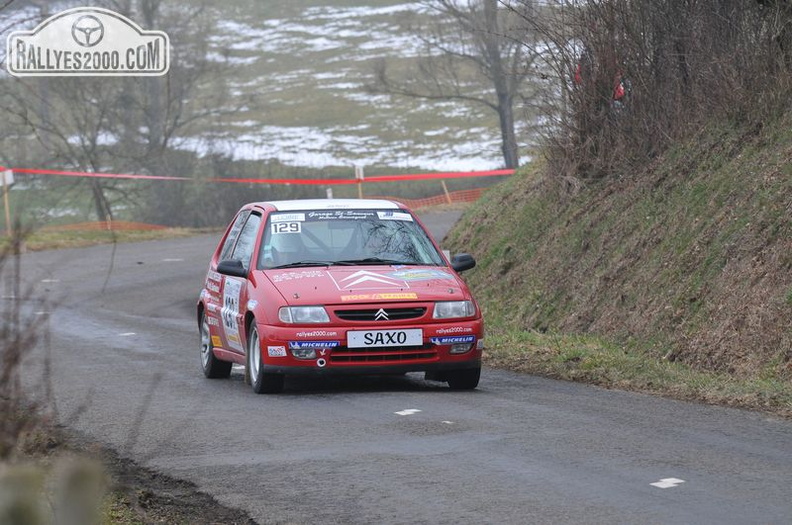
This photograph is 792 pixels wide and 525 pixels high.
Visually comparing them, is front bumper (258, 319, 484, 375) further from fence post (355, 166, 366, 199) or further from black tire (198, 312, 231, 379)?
fence post (355, 166, 366, 199)

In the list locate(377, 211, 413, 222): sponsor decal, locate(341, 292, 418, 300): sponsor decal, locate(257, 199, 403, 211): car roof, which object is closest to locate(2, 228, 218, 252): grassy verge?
locate(257, 199, 403, 211): car roof

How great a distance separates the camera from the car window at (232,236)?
43.3 feet

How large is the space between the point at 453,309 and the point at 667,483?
4.43m

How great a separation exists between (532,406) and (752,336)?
7.69 ft

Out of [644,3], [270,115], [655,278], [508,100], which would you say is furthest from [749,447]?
[270,115]

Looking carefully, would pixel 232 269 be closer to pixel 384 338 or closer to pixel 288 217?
pixel 288 217

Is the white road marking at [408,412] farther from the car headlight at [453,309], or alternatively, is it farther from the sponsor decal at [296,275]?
the sponsor decal at [296,275]

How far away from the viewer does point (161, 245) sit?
32.6 meters

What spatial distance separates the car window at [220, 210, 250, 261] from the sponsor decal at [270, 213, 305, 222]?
0.84 m

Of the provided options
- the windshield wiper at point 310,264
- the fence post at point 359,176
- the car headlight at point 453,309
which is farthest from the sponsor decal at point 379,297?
the fence post at point 359,176

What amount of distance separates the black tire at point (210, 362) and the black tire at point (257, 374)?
1.29 meters

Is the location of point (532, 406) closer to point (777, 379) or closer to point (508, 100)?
A: point (777, 379)

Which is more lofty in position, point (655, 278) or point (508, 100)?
point (508, 100)

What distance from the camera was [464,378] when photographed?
37.1 feet
